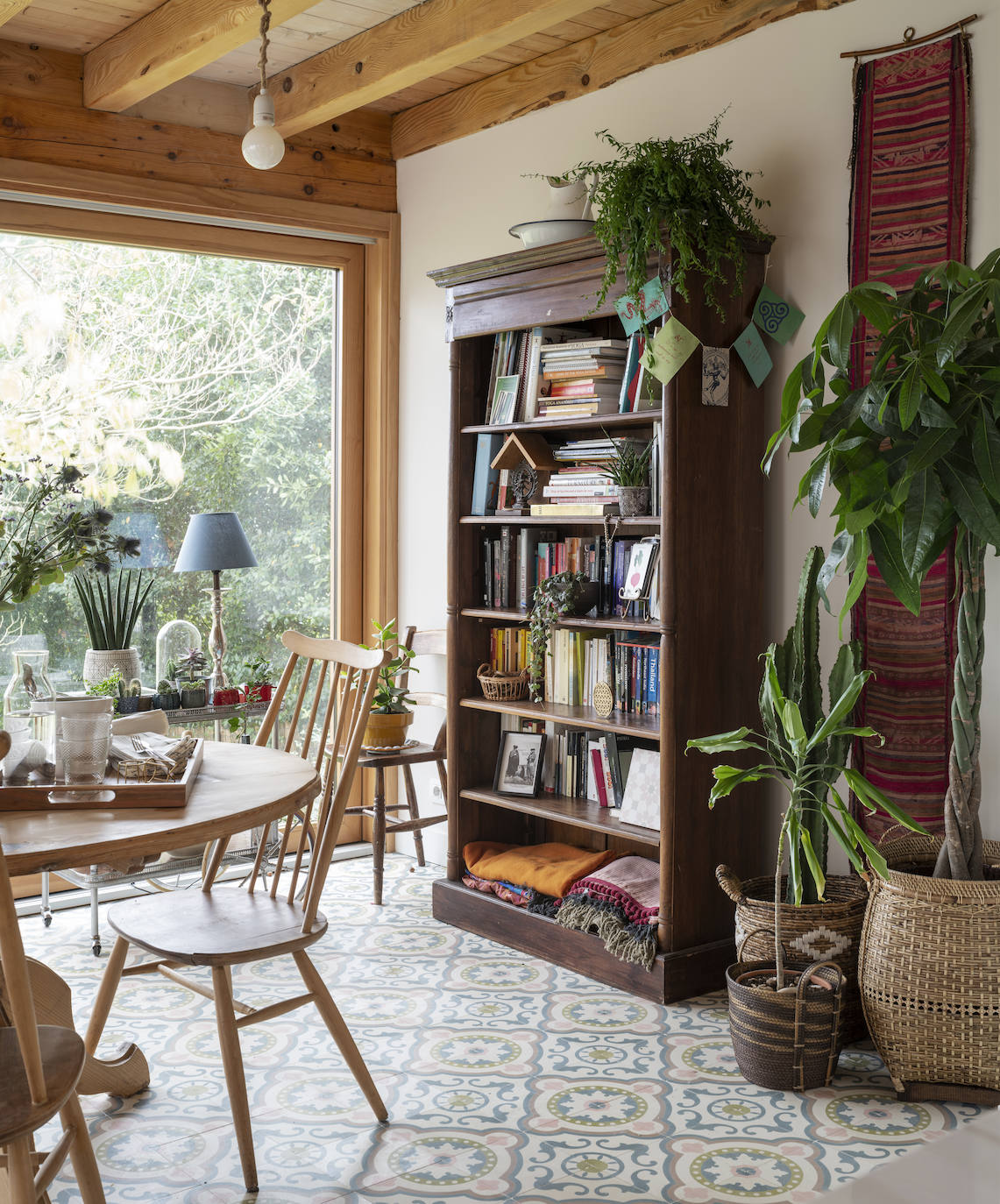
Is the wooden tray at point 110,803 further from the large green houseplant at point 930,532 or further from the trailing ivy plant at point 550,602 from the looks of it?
the trailing ivy plant at point 550,602

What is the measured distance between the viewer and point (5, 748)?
5.98 ft

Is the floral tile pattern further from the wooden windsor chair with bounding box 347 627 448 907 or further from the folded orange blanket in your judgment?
the wooden windsor chair with bounding box 347 627 448 907

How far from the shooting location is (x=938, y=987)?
259cm

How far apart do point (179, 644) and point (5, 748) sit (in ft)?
7.83

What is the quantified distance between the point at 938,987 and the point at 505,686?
1620mm

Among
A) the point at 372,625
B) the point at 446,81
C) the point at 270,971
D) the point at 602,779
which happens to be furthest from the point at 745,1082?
the point at 446,81

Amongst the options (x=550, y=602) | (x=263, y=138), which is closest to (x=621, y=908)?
(x=550, y=602)

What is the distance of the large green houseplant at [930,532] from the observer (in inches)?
95.1

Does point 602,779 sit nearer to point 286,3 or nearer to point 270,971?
point 270,971

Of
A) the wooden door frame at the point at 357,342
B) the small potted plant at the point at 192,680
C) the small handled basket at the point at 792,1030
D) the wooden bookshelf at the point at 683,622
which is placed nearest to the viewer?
the small handled basket at the point at 792,1030

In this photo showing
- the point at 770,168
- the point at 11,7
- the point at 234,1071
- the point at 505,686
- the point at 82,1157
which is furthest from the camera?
the point at 505,686

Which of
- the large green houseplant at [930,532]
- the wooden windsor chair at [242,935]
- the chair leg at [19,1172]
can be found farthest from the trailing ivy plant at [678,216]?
the chair leg at [19,1172]

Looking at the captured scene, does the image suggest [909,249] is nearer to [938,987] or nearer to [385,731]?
[938,987]

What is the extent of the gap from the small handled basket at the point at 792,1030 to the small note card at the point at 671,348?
1502 mm
